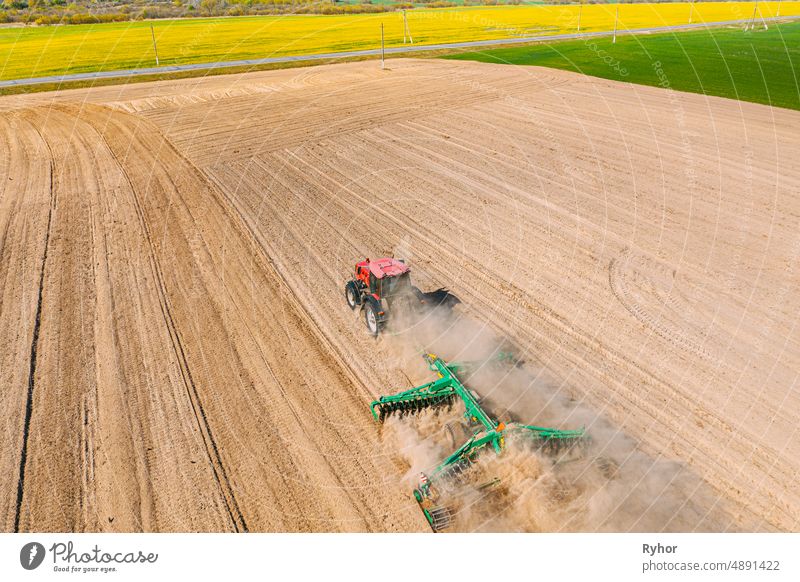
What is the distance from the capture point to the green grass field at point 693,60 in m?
44.7

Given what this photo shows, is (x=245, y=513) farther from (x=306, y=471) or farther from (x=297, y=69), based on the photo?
(x=297, y=69)

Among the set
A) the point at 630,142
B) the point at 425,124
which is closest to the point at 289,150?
the point at 425,124

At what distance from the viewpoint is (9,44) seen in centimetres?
6362

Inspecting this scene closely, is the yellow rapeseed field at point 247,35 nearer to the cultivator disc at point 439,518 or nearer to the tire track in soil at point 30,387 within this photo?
the tire track in soil at point 30,387

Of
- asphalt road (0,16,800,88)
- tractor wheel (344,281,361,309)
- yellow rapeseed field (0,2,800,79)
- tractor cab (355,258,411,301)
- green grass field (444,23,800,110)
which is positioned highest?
yellow rapeseed field (0,2,800,79)

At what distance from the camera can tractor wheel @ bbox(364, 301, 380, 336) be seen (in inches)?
608

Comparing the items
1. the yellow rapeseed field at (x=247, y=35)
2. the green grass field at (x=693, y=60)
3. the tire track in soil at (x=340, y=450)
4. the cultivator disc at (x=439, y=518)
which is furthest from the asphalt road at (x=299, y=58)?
the cultivator disc at (x=439, y=518)

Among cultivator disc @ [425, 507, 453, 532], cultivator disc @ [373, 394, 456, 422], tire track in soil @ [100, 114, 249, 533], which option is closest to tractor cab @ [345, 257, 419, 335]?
cultivator disc @ [373, 394, 456, 422]

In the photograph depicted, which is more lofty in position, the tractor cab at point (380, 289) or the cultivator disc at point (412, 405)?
the tractor cab at point (380, 289)

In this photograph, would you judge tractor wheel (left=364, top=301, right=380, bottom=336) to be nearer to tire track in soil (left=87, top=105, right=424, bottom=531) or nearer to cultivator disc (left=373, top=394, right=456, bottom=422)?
tire track in soil (left=87, top=105, right=424, bottom=531)

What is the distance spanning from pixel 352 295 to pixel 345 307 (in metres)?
0.68

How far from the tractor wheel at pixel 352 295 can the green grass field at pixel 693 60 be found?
3763cm

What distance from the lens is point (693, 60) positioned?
188 feet

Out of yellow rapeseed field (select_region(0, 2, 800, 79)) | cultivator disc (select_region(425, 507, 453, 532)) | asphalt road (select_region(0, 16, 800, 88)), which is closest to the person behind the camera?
cultivator disc (select_region(425, 507, 453, 532))
